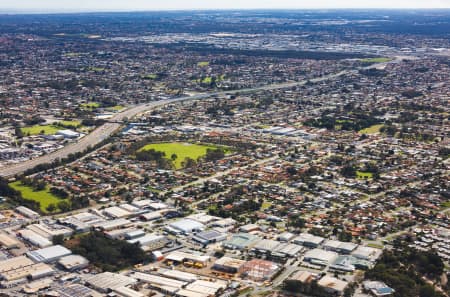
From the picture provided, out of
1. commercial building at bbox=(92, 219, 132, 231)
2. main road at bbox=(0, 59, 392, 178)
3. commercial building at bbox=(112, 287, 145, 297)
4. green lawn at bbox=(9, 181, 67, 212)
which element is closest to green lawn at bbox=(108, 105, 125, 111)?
main road at bbox=(0, 59, 392, 178)

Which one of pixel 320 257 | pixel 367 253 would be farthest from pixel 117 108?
pixel 367 253

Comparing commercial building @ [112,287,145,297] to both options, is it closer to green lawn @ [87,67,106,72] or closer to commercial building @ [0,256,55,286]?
commercial building @ [0,256,55,286]

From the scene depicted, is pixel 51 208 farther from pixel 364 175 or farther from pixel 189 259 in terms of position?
pixel 364 175

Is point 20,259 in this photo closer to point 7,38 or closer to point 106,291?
point 106,291

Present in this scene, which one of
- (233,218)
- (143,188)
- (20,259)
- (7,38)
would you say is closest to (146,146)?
(143,188)

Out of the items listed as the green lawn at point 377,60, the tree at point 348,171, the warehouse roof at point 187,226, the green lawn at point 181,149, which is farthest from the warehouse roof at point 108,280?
the green lawn at point 377,60
